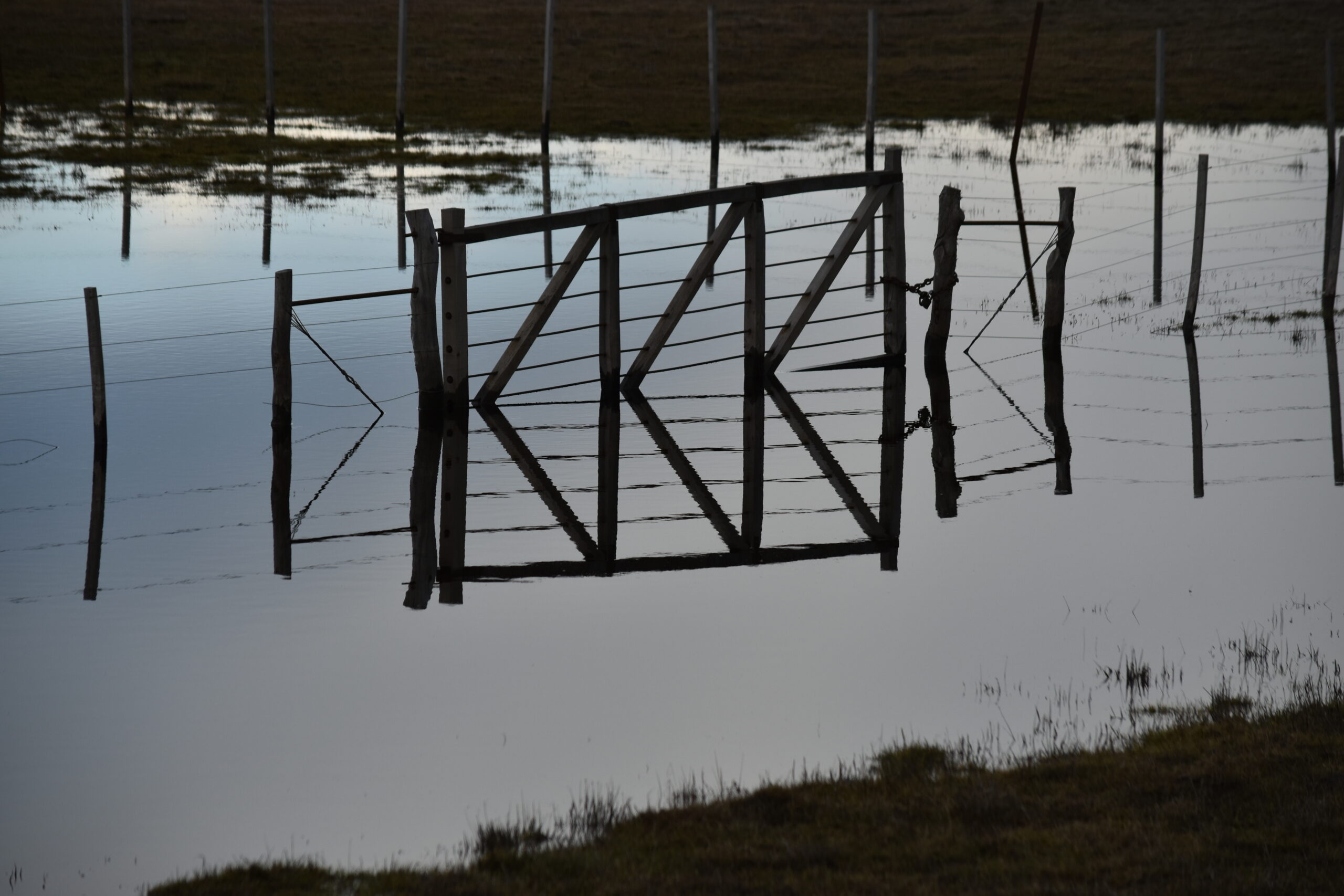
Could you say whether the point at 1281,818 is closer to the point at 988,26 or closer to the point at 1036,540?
the point at 1036,540

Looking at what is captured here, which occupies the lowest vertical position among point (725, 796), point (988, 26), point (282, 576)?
point (725, 796)

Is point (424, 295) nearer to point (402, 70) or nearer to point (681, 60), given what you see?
point (402, 70)

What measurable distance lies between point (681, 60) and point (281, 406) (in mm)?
44857

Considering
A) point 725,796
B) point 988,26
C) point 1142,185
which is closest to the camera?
point 725,796

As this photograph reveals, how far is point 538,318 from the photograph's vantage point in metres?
15.6

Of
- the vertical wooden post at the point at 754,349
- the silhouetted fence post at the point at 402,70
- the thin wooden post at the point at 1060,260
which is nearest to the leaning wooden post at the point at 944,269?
the thin wooden post at the point at 1060,260

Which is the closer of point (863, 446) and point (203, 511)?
point (203, 511)

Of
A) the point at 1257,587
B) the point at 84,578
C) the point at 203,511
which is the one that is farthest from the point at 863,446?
the point at 84,578

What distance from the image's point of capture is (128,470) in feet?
45.3

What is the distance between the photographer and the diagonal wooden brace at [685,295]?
53.8ft

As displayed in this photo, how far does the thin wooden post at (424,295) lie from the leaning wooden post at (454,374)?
0.10 m

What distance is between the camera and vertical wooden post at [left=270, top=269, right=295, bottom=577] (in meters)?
13.1

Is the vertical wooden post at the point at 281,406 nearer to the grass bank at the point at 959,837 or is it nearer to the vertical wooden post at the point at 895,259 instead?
the vertical wooden post at the point at 895,259

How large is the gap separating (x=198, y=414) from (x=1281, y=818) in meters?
12.0
